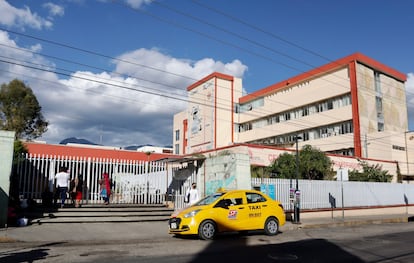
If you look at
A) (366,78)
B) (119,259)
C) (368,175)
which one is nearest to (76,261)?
(119,259)

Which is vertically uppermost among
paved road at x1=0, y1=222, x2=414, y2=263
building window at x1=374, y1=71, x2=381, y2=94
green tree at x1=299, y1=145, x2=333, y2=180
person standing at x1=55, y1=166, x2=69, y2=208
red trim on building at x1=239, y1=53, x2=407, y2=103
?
red trim on building at x1=239, y1=53, x2=407, y2=103

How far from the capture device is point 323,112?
48750 mm

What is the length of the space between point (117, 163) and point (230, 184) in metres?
5.70

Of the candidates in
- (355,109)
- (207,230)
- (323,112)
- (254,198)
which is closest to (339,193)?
(254,198)

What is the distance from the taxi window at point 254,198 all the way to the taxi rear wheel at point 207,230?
175 centimetres

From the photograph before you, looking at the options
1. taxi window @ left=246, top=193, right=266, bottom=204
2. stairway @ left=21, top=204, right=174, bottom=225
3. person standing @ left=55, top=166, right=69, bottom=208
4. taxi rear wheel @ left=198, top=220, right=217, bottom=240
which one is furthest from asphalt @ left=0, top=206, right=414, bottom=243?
taxi window @ left=246, top=193, right=266, bottom=204

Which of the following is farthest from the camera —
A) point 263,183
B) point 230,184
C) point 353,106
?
point 353,106

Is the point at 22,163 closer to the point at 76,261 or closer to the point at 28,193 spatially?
the point at 28,193

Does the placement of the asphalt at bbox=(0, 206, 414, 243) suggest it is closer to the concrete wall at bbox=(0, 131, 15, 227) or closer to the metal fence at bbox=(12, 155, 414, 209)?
the concrete wall at bbox=(0, 131, 15, 227)

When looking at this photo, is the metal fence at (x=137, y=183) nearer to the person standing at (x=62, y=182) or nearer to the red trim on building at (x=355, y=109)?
the person standing at (x=62, y=182)

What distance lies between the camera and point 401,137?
45.9m

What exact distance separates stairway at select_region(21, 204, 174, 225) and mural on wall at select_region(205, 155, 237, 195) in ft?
7.96

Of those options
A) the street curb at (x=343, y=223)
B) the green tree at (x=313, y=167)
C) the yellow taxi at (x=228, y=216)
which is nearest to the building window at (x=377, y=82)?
the green tree at (x=313, y=167)

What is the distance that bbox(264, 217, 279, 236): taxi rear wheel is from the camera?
13.8 m
